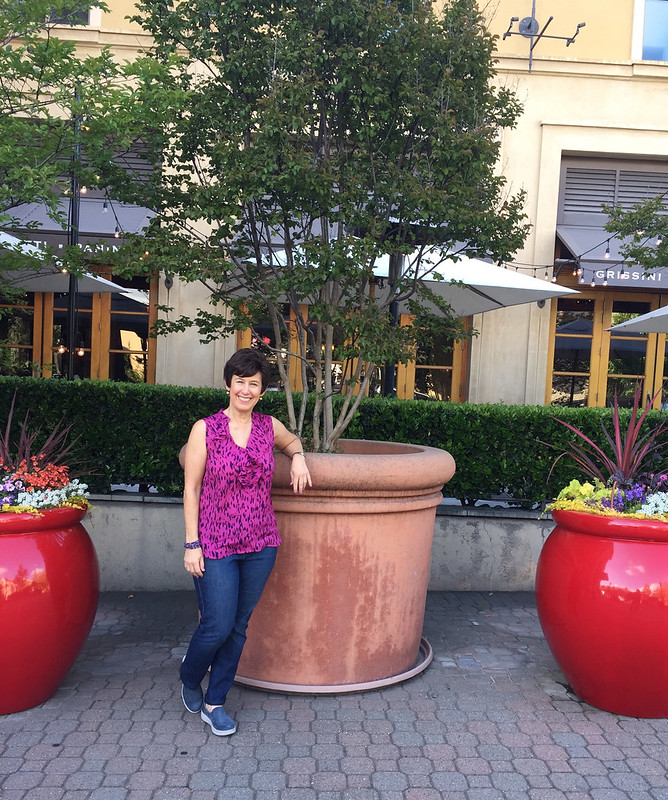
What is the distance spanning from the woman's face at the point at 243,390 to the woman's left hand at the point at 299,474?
37 centimetres

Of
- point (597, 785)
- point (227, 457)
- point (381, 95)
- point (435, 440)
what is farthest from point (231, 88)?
point (597, 785)

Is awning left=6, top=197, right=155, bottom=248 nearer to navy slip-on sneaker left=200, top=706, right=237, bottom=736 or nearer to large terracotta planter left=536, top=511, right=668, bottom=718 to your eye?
navy slip-on sneaker left=200, top=706, right=237, bottom=736

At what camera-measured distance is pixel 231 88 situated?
4.15 m

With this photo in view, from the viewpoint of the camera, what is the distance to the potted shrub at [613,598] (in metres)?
3.21

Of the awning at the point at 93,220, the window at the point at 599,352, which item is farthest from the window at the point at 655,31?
the awning at the point at 93,220

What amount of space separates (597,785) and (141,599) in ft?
11.6

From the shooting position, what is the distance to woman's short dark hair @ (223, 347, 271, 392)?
3.14 meters

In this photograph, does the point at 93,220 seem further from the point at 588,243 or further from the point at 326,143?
the point at 588,243

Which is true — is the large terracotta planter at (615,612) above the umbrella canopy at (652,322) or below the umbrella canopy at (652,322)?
below

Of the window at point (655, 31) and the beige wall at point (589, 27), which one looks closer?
the beige wall at point (589, 27)

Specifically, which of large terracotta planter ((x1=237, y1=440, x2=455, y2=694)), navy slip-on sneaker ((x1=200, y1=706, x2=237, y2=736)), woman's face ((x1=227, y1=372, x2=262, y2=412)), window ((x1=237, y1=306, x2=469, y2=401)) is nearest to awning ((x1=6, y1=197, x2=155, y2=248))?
window ((x1=237, y1=306, x2=469, y2=401))

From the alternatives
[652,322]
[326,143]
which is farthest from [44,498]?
[652,322]

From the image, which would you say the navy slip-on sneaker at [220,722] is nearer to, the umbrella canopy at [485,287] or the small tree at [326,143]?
the small tree at [326,143]

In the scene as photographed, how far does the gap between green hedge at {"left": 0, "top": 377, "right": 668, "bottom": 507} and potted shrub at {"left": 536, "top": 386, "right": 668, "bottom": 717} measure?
6.43ft
